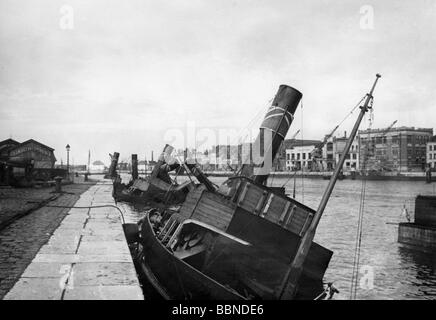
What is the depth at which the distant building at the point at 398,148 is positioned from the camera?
132250mm

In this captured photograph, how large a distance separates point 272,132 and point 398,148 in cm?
13342

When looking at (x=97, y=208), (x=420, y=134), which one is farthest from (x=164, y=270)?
(x=420, y=134)

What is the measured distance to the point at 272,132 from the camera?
13227 mm

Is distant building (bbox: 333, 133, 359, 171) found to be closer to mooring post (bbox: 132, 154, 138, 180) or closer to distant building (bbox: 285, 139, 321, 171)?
distant building (bbox: 285, 139, 321, 171)

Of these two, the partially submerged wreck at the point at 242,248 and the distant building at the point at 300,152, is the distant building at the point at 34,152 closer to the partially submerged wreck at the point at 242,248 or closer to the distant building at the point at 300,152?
the partially submerged wreck at the point at 242,248

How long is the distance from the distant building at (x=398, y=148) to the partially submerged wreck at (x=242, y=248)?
125995 millimetres

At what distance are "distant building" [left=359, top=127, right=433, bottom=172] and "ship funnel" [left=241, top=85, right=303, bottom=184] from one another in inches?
4878

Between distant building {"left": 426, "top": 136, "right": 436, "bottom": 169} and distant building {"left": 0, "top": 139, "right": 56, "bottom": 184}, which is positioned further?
distant building {"left": 426, "top": 136, "right": 436, "bottom": 169}

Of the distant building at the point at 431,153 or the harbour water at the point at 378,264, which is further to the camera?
the distant building at the point at 431,153

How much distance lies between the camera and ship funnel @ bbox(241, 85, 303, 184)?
1324 cm

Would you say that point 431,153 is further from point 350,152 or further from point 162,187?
point 162,187

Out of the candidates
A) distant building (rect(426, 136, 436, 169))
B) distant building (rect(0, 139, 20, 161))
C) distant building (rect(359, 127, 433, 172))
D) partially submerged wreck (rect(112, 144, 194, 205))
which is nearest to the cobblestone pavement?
partially submerged wreck (rect(112, 144, 194, 205))

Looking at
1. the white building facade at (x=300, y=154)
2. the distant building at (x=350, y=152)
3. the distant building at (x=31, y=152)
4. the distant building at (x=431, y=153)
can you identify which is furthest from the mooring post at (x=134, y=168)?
the distant building at (x=431, y=153)
